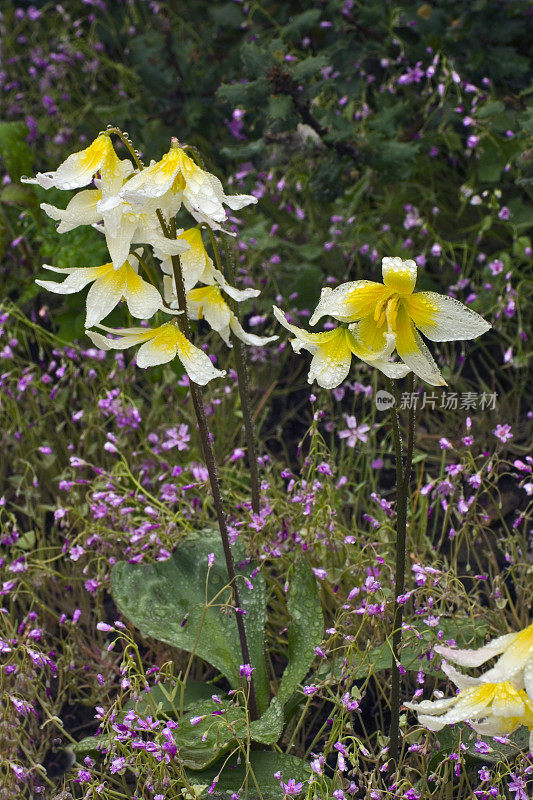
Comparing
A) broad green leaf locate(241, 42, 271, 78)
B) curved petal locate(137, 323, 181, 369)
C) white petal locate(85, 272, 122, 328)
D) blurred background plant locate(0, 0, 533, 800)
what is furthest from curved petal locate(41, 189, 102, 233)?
broad green leaf locate(241, 42, 271, 78)

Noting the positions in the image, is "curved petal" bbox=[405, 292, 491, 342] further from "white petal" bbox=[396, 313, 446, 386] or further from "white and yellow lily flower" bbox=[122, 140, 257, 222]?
"white and yellow lily flower" bbox=[122, 140, 257, 222]

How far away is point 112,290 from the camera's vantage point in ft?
4.51

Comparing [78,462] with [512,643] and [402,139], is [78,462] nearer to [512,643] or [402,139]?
[512,643]

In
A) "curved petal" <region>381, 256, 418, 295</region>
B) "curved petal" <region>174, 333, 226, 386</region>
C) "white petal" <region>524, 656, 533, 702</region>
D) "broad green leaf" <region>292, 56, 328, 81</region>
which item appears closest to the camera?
"white petal" <region>524, 656, 533, 702</region>

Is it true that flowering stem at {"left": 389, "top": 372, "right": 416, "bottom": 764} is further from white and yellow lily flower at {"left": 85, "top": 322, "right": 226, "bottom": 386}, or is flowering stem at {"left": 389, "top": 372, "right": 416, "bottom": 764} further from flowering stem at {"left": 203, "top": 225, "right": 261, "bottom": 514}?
flowering stem at {"left": 203, "top": 225, "right": 261, "bottom": 514}

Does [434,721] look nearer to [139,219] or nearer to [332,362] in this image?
[332,362]

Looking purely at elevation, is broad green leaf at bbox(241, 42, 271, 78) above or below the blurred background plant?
above

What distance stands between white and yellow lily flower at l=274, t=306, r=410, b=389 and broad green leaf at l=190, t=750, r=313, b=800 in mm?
658

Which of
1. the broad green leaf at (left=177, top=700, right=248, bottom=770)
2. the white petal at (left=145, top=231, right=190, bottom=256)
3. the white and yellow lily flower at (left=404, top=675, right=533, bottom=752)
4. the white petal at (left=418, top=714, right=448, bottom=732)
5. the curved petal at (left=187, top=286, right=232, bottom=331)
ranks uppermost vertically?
the white petal at (left=145, top=231, right=190, bottom=256)

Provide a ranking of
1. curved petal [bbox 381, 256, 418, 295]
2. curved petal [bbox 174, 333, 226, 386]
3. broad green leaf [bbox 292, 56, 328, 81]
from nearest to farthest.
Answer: curved petal [bbox 381, 256, 418, 295], curved petal [bbox 174, 333, 226, 386], broad green leaf [bbox 292, 56, 328, 81]

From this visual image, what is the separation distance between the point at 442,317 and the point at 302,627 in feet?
2.34

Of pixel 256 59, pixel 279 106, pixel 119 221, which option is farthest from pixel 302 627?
pixel 256 59

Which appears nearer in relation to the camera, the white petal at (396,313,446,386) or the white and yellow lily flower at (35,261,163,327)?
the white petal at (396,313,446,386)

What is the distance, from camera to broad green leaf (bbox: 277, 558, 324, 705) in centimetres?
162
